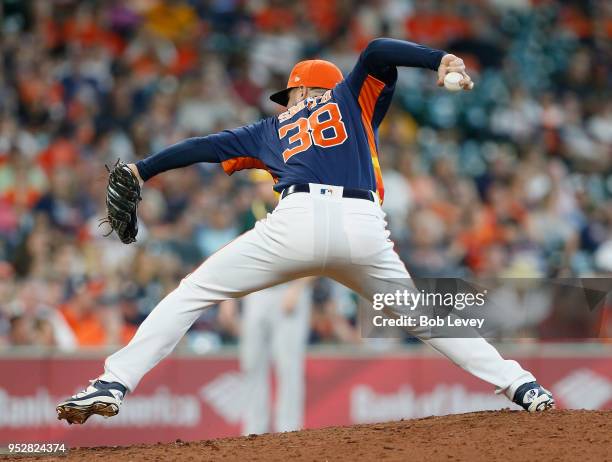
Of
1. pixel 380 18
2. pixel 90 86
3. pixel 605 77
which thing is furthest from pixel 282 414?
pixel 605 77

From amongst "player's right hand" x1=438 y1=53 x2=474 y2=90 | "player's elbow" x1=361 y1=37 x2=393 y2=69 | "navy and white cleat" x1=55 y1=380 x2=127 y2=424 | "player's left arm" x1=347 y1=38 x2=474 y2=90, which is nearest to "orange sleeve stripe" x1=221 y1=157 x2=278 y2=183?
"player's left arm" x1=347 y1=38 x2=474 y2=90

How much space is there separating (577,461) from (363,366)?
4.62 metres

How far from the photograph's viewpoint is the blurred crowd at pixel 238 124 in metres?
9.72

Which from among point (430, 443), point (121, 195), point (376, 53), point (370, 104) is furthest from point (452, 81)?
point (121, 195)

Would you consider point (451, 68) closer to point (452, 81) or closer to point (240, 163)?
point (452, 81)

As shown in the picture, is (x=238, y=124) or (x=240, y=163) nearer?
(x=240, y=163)

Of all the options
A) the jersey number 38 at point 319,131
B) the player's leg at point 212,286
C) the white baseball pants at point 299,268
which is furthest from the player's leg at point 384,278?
the jersey number 38 at point 319,131

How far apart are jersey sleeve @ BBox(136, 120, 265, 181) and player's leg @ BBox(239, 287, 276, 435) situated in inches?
127

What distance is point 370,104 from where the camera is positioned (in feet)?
16.2

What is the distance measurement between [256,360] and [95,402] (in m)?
3.66

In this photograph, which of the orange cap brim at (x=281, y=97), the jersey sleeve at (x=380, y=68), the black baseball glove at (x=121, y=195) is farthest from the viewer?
the orange cap brim at (x=281, y=97)

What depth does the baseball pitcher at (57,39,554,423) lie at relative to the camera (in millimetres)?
4668

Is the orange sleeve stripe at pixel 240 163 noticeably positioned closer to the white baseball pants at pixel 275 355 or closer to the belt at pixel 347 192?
the belt at pixel 347 192

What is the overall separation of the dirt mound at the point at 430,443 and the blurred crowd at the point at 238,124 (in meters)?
3.14
